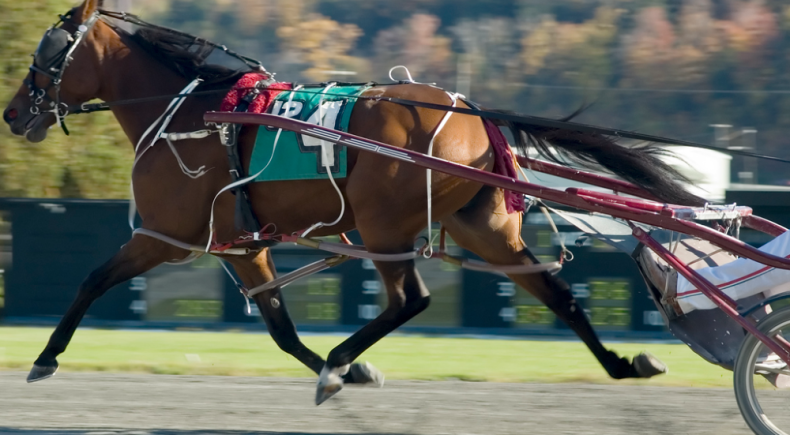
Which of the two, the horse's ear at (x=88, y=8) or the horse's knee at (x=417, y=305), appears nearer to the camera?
the horse's knee at (x=417, y=305)

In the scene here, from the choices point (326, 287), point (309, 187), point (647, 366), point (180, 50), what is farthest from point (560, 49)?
point (309, 187)

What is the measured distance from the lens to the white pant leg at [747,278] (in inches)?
169

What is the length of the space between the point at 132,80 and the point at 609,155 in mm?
2528

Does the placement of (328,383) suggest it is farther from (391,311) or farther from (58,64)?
(58,64)

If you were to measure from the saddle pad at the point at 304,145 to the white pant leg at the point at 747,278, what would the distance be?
173 cm

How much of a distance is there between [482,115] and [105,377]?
2900mm

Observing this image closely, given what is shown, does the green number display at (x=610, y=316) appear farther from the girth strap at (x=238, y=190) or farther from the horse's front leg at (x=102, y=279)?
the horse's front leg at (x=102, y=279)

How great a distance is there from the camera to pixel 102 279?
497 cm

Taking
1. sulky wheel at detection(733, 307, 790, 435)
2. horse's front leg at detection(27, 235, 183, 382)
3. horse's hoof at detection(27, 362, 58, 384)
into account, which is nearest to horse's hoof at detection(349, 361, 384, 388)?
horse's front leg at detection(27, 235, 183, 382)

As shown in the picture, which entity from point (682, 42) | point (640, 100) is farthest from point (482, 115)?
point (682, 42)

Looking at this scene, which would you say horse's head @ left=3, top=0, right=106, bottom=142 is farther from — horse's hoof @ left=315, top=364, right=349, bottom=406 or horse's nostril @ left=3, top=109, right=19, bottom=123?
horse's hoof @ left=315, top=364, right=349, bottom=406

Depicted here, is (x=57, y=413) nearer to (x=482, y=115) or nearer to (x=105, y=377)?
(x=105, y=377)

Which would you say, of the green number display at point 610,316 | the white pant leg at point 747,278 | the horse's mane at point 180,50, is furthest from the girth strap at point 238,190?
the green number display at point 610,316

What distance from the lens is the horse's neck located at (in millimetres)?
5340
